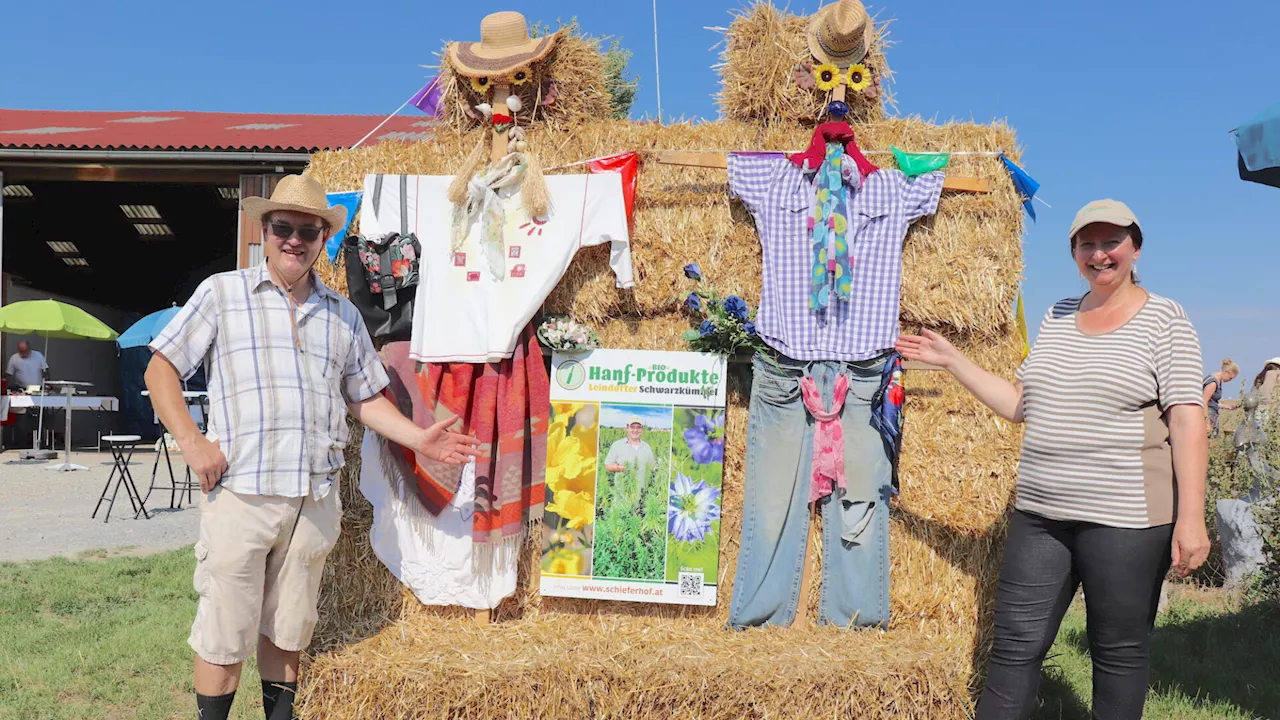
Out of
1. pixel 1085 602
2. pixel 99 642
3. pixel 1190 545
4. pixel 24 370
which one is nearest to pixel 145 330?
pixel 24 370

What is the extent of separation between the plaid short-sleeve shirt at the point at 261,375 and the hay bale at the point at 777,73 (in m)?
2.29

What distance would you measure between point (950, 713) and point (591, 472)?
1824 mm

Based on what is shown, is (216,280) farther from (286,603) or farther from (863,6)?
(863,6)

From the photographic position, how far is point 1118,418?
8.75 feet

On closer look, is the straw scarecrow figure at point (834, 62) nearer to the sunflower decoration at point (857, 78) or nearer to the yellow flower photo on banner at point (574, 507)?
the sunflower decoration at point (857, 78)

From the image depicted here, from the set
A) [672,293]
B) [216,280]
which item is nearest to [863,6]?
[672,293]

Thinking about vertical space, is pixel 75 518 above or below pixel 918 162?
below

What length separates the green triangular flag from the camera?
387 cm

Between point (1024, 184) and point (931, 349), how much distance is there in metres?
1.27

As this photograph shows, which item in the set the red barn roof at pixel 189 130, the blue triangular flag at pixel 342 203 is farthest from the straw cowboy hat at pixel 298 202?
the red barn roof at pixel 189 130

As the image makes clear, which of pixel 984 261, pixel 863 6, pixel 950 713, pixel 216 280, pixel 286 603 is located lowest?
pixel 950 713

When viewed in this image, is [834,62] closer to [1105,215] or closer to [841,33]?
[841,33]

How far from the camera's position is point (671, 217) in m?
4.05

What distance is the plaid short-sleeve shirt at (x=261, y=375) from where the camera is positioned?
9.32ft
